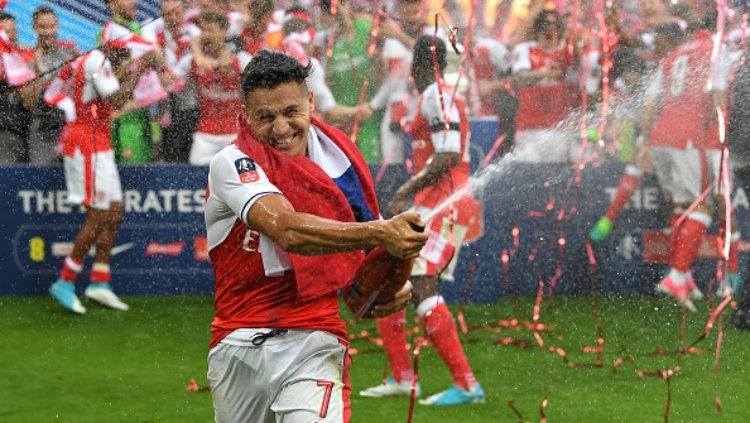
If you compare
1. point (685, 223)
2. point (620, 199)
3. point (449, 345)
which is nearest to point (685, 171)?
point (685, 223)

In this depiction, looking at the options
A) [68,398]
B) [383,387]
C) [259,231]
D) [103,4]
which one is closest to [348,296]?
[259,231]

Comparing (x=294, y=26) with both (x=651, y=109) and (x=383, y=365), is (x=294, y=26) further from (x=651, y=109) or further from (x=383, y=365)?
(x=383, y=365)

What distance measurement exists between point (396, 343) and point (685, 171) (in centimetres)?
336

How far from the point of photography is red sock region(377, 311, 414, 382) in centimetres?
625

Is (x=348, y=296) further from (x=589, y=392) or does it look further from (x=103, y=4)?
(x=103, y=4)

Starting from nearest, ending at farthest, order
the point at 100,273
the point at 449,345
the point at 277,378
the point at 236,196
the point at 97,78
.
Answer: the point at 236,196, the point at 277,378, the point at 449,345, the point at 97,78, the point at 100,273

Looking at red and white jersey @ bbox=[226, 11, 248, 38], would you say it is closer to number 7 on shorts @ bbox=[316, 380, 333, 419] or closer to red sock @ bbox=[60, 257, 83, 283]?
red sock @ bbox=[60, 257, 83, 283]

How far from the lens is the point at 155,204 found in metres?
8.98

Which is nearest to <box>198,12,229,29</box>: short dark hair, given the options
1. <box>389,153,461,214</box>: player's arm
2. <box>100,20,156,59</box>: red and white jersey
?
<box>100,20,156,59</box>: red and white jersey

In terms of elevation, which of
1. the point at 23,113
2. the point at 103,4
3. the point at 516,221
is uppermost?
the point at 103,4

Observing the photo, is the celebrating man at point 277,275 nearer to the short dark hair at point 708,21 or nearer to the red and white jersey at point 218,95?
the red and white jersey at point 218,95

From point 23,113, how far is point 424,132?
4021 millimetres

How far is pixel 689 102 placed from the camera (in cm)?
888

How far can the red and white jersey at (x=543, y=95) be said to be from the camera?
9.16 m
